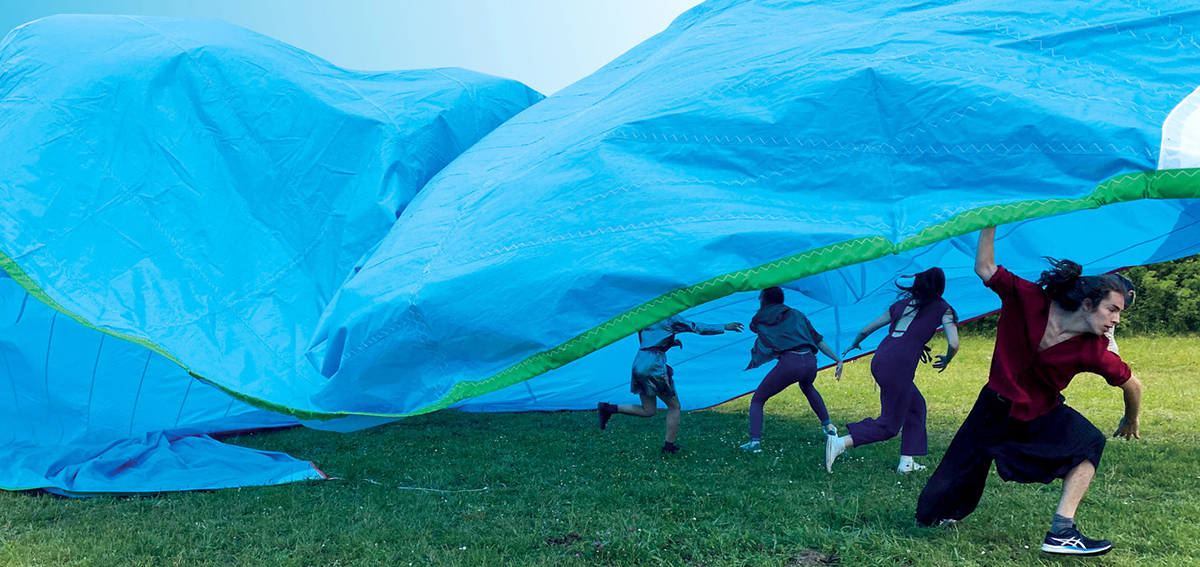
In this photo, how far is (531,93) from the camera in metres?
8.12

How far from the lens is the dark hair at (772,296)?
24.0 ft

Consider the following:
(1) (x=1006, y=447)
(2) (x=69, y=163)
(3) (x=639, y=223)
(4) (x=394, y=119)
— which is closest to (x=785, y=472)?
(1) (x=1006, y=447)

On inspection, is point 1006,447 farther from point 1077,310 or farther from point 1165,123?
point 1165,123

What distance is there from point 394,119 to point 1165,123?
194 inches

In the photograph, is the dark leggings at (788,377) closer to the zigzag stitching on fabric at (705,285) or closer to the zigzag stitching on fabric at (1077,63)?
the zigzag stitching on fabric at (1077,63)

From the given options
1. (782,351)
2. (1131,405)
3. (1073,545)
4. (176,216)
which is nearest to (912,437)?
(782,351)

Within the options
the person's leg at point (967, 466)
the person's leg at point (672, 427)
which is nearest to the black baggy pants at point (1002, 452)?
the person's leg at point (967, 466)

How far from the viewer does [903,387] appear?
252 inches

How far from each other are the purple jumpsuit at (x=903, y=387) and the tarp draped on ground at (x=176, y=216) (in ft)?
11.3

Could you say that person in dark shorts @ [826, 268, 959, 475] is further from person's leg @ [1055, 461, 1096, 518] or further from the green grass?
person's leg @ [1055, 461, 1096, 518]

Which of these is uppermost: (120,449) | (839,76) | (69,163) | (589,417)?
(839,76)

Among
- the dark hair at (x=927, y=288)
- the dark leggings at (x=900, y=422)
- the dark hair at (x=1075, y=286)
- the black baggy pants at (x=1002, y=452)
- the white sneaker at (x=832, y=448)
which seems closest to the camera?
the dark hair at (x=1075, y=286)

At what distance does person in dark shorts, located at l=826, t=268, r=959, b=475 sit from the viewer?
6344mm

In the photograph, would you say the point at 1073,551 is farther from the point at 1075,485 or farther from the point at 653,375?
the point at 653,375
